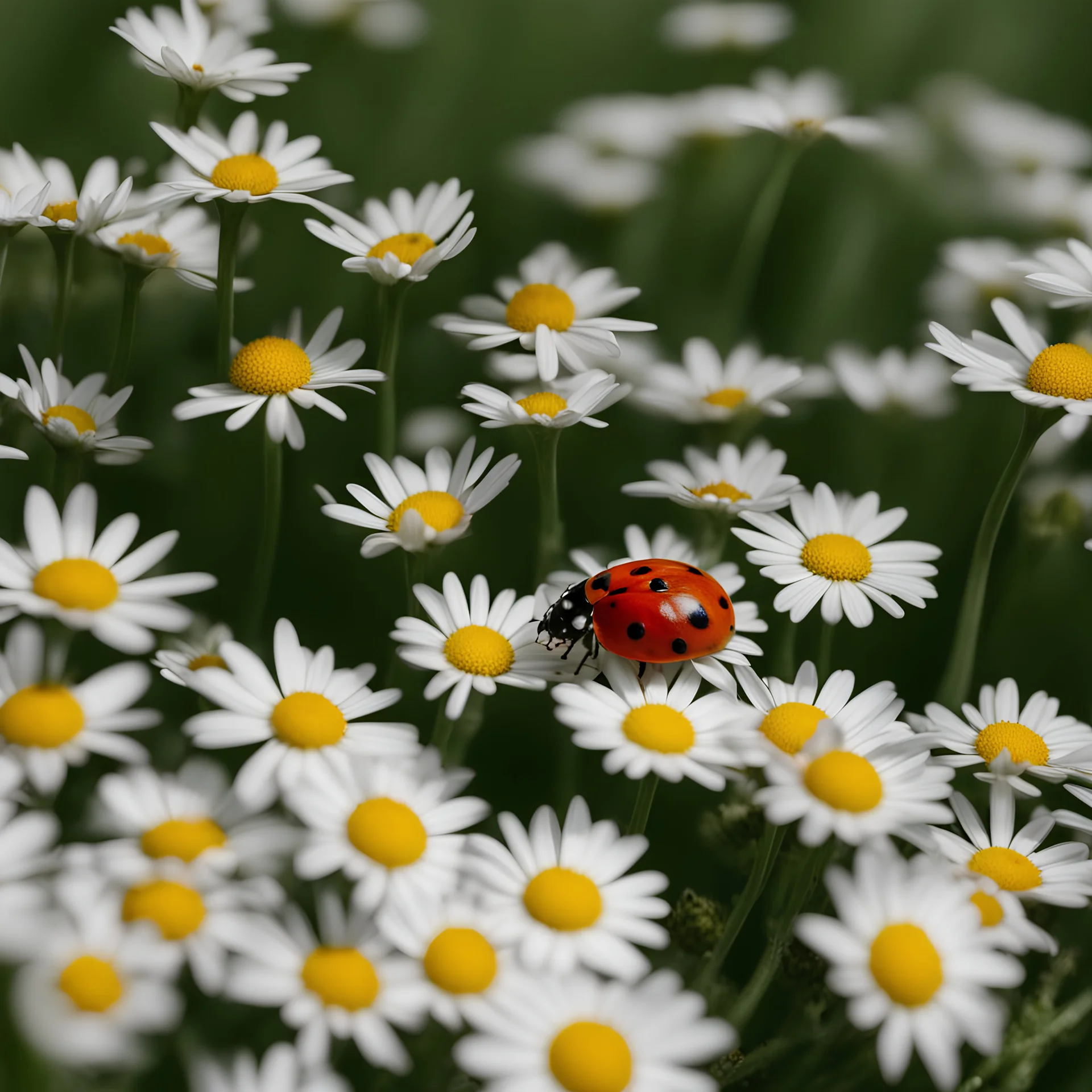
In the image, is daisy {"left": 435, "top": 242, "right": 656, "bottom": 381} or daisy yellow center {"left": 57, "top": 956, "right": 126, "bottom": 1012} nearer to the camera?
daisy yellow center {"left": 57, "top": 956, "right": 126, "bottom": 1012}

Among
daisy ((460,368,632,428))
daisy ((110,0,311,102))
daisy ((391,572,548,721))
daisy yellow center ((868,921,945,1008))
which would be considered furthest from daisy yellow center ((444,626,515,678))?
daisy ((110,0,311,102))

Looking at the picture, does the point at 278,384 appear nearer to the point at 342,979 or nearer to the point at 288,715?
the point at 288,715

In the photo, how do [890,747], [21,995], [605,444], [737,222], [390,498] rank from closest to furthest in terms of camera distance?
[21,995]
[890,747]
[390,498]
[605,444]
[737,222]

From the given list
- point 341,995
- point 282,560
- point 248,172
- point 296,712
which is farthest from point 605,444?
point 341,995

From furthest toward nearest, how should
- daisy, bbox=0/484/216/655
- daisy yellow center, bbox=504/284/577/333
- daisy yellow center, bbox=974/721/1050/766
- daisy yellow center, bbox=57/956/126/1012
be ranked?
daisy yellow center, bbox=504/284/577/333
daisy yellow center, bbox=974/721/1050/766
daisy, bbox=0/484/216/655
daisy yellow center, bbox=57/956/126/1012

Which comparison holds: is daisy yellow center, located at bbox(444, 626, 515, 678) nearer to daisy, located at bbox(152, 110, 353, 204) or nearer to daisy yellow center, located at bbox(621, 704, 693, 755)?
daisy yellow center, located at bbox(621, 704, 693, 755)

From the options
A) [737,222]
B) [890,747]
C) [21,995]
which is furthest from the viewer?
[737,222]

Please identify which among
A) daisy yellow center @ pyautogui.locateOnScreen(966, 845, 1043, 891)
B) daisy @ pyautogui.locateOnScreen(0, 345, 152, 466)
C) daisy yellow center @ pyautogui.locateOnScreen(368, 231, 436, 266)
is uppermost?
daisy yellow center @ pyautogui.locateOnScreen(368, 231, 436, 266)

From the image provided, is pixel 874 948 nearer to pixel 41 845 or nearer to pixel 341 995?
pixel 341 995
